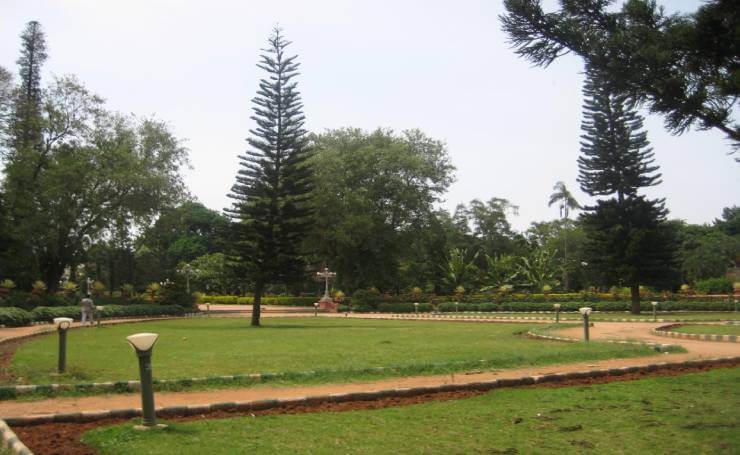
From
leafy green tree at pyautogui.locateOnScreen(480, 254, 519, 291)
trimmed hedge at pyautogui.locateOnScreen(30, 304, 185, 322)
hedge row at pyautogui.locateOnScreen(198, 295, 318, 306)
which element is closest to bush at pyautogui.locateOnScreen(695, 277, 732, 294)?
leafy green tree at pyautogui.locateOnScreen(480, 254, 519, 291)

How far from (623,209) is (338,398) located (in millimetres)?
27222

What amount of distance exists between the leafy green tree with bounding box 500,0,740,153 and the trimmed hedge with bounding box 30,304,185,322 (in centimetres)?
2094

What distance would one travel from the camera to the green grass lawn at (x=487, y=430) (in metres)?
5.03

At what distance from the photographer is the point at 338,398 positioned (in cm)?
736

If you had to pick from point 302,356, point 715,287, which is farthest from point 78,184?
point 715,287

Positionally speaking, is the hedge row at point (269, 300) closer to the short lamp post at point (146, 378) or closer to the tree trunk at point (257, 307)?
the tree trunk at point (257, 307)

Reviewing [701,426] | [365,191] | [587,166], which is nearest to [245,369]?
[701,426]

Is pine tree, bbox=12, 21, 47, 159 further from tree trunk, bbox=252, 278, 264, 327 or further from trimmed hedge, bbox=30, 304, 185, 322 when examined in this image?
tree trunk, bbox=252, 278, 264, 327

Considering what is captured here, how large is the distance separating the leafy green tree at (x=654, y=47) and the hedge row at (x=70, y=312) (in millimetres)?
20552

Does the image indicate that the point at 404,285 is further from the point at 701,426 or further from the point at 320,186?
the point at 701,426

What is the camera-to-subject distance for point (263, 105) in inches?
957

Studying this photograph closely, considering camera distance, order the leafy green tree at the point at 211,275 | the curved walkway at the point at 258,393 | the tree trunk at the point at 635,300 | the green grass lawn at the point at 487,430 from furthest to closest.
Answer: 1. the leafy green tree at the point at 211,275
2. the tree trunk at the point at 635,300
3. the curved walkway at the point at 258,393
4. the green grass lawn at the point at 487,430

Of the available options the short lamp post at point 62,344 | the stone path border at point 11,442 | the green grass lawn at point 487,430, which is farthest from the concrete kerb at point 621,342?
the stone path border at point 11,442

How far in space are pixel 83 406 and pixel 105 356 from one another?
469cm
